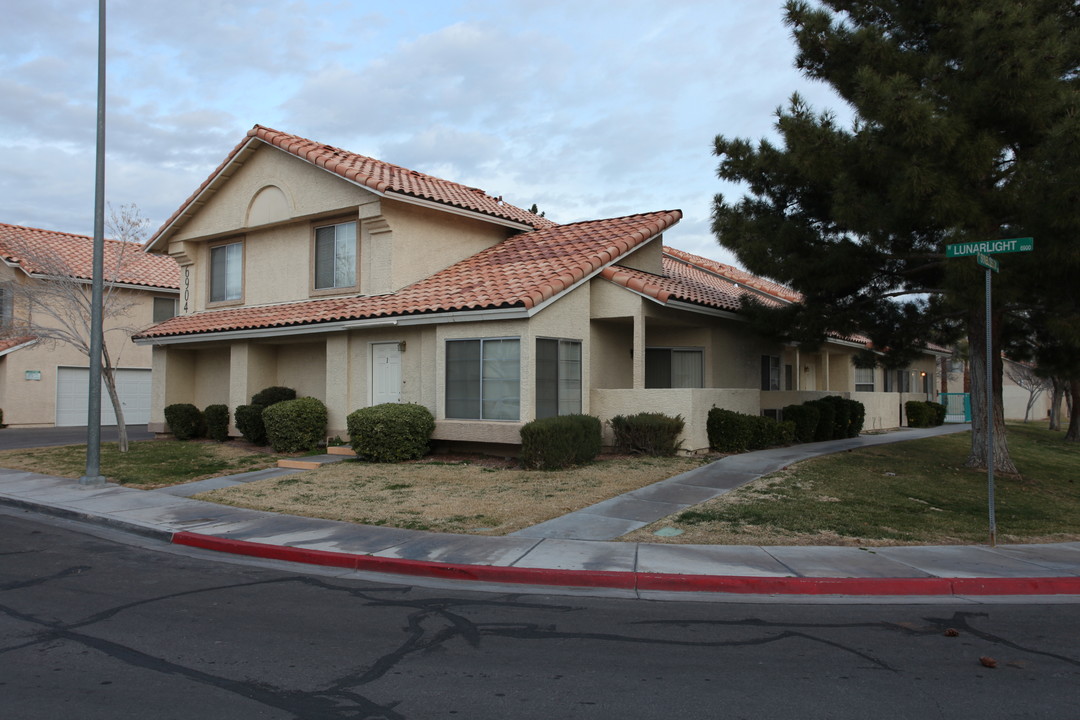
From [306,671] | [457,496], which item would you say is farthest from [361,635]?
[457,496]

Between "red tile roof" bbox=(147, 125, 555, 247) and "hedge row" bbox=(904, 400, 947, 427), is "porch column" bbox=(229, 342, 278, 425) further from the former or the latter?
"hedge row" bbox=(904, 400, 947, 427)

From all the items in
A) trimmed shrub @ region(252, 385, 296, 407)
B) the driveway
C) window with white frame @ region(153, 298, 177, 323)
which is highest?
window with white frame @ region(153, 298, 177, 323)

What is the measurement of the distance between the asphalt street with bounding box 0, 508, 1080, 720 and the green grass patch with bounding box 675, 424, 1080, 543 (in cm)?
257

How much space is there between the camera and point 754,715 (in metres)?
4.38

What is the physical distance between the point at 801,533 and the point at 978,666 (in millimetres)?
3834

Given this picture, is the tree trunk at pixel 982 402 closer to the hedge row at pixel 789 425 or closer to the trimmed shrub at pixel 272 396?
the hedge row at pixel 789 425

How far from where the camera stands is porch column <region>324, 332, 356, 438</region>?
16.9m

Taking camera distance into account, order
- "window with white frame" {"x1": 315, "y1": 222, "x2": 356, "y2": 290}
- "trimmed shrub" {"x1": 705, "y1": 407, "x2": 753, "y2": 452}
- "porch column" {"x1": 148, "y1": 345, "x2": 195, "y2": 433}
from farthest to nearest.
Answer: "porch column" {"x1": 148, "y1": 345, "x2": 195, "y2": 433}
"window with white frame" {"x1": 315, "y1": 222, "x2": 356, "y2": 290}
"trimmed shrub" {"x1": 705, "y1": 407, "x2": 753, "y2": 452}

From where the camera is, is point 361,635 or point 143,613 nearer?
point 361,635

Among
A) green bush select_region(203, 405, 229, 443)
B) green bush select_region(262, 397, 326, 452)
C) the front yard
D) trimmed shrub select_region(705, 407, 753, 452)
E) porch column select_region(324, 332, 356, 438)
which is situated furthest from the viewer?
green bush select_region(203, 405, 229, 443)

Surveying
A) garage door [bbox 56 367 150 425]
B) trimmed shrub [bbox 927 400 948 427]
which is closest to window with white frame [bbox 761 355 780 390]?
trimmed shrub [bbox 927 400 948 427]

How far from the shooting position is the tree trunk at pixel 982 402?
13844mm

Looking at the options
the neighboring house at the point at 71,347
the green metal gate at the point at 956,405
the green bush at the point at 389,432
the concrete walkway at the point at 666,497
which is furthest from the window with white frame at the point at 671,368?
the green metal gate at the point at 956,405

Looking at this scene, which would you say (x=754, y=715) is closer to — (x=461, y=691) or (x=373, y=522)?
(x=461, y=691)
